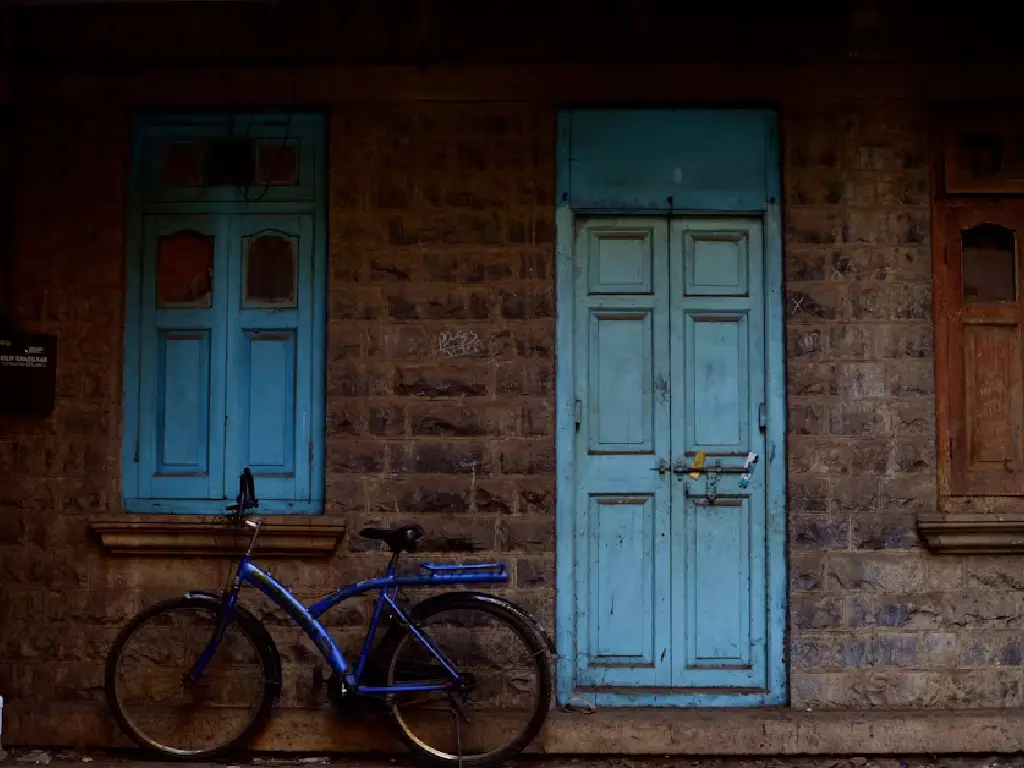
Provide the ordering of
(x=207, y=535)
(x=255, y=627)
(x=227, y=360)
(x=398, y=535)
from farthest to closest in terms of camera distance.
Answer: (x=227, y=360)
(x=207, y=535)
(x=255, y=627)
(x=398, y=535)

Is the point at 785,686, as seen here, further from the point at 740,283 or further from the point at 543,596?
the point at 740,283

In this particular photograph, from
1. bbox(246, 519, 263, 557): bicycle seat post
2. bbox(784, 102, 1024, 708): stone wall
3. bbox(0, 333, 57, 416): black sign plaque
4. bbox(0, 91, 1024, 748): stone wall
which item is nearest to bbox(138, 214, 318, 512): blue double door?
bbox(0, 91, 1024, 748): stone wall

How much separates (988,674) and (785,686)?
100 centimetres

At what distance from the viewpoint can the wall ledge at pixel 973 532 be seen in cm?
555

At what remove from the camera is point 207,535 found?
564 centimetres

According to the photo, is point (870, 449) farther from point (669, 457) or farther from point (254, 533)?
point (254, 533)

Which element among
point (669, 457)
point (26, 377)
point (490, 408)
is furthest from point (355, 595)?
point (26, 377)

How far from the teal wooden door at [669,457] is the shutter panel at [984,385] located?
3.26 ft

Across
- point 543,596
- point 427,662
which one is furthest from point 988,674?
point 427,662

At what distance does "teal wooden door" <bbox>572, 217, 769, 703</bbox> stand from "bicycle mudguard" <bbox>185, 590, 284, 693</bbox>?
4.93 feet

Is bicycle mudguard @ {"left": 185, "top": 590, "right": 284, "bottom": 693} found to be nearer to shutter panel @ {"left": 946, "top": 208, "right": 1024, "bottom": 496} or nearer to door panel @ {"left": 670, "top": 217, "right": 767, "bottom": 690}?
door panel @ {"left": 670, "top": 217, "right": 767, "bottom": 690}

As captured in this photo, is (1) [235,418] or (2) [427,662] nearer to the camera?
(2) [427,662]

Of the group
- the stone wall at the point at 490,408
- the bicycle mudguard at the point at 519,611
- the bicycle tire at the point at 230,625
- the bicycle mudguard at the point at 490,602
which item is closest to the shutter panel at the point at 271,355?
the stone wall at the point at 490,408

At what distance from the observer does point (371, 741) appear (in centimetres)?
551
